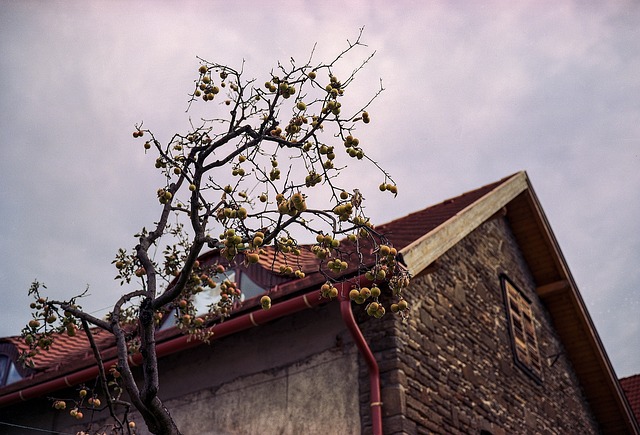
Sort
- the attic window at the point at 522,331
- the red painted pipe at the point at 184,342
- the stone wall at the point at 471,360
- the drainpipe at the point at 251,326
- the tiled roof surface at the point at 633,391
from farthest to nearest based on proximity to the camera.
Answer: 1. the tiled roof surface at the point at 633,391
2. the attic window at the point at 522,331
3. the red painted pipe at the point at 184,342
4. the stone wall at the point at 471,360
5. the drainpipe at the point at 251,326

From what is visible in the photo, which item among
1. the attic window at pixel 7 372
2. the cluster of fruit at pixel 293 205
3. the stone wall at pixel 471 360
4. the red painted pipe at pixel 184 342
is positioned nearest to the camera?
the cluster of fruit at pixel 293 205

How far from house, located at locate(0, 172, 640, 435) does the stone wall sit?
3cm

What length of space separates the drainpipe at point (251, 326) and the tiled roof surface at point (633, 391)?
931cm

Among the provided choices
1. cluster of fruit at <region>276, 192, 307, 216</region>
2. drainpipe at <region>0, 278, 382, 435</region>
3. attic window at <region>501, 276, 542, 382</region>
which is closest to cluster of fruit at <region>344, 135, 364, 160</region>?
cluster of fruit at <region>276, 192, 307, 216</region>

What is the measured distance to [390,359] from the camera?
677cm

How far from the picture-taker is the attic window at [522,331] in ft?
33.0

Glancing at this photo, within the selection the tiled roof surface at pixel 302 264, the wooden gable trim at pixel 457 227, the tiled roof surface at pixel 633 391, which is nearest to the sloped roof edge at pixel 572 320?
the wooden gable trim at pixel 457 227

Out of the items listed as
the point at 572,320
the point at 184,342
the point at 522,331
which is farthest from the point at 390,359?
the point at 572,320

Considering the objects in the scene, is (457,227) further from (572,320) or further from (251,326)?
(572,320)

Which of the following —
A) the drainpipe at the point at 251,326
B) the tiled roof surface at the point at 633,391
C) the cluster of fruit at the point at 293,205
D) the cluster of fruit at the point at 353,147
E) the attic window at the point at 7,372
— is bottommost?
the cluster of fruit at the point at 293,205

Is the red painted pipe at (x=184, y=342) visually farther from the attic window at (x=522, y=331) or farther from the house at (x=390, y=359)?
the attic window at (x=522, y=331)

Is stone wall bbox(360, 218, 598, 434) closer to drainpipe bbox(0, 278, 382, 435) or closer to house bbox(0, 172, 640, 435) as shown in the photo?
house bbox(0, 172, 640, 435)

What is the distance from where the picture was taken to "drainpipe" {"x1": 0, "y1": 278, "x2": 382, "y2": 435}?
258 inches

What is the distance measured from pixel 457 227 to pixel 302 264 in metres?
2.15
